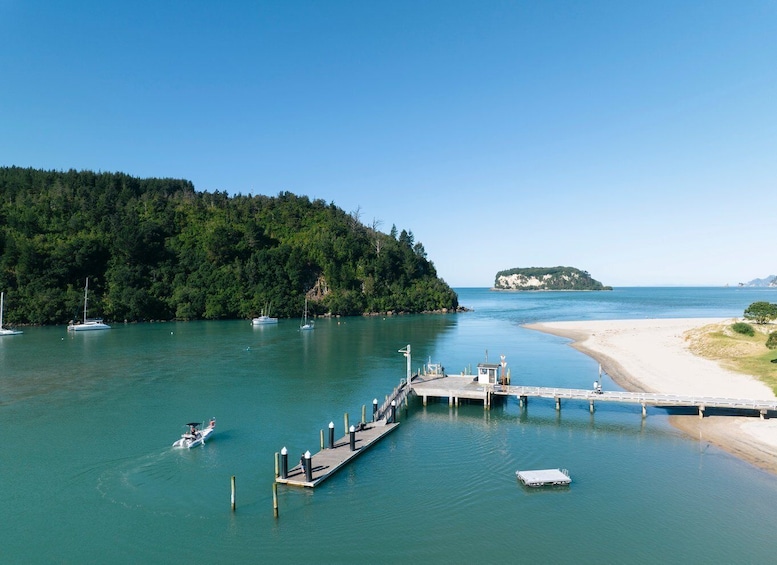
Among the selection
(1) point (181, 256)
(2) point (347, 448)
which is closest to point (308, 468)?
(2) point (347, 448)

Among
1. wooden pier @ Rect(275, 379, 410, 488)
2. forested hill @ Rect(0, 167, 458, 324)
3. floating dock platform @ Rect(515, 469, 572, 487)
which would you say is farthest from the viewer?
forested hill @ Rect(0, 167, 458, 324)

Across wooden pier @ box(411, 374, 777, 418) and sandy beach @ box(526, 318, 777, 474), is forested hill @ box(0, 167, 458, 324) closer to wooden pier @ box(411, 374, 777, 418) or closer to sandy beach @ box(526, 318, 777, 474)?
sandy beach @ box(526, 318, 777, 474)

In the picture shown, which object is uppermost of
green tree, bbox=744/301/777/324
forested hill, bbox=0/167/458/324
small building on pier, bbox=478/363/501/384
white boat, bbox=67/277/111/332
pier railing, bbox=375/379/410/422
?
forested hill, bbox=0/167/458/324

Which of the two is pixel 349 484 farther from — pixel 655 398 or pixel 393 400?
pixel 655 398

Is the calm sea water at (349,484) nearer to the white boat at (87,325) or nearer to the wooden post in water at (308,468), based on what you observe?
the wooden post in water at (308,468)

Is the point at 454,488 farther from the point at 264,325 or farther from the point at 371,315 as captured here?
the point at 371,315

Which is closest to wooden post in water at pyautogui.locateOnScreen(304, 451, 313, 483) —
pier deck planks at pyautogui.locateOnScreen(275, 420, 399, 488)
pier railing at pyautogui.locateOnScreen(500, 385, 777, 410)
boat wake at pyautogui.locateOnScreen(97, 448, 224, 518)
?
pier deck planks at pyautogui.locateOnScreen(275, 420, 399, 488)

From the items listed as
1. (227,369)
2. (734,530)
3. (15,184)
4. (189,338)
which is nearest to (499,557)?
(734,530)
